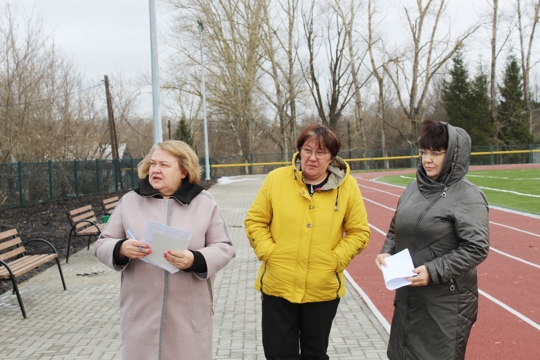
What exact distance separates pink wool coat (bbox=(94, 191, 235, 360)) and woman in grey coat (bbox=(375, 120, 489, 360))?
1.10 metres

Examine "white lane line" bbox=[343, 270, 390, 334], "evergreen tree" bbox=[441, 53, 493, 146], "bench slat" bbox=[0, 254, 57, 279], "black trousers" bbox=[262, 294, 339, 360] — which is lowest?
"white lane line" bbox=[343, 270, 390, 334]

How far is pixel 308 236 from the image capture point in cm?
335

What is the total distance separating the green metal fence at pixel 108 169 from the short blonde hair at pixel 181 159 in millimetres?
15802

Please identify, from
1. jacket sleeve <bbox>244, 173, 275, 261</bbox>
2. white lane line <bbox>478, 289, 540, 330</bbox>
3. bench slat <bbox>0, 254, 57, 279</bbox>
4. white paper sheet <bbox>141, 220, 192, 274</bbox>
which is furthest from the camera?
bench slat <bbox>0, 254, 57, 279</bbox>

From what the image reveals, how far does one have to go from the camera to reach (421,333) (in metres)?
3.07

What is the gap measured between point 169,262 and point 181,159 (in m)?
0.60

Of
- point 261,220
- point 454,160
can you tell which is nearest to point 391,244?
point 454,160

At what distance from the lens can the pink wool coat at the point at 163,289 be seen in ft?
9.86

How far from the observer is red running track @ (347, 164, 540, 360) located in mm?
4922

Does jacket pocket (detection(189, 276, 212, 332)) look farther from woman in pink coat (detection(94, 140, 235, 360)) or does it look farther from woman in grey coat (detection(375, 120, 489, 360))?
woman in grey coat (detection(375, 120, 489, 360))

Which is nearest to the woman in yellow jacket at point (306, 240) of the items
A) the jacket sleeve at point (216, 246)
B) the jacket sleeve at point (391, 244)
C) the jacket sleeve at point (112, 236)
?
the jacket sleeve at point (391, 244)

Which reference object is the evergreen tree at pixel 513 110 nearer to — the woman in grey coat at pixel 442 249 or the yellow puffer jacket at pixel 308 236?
the yellow puffer jacket at pixel 308 236

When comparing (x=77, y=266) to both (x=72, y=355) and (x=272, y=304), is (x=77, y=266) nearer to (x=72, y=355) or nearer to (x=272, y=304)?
(x=72, y=355)

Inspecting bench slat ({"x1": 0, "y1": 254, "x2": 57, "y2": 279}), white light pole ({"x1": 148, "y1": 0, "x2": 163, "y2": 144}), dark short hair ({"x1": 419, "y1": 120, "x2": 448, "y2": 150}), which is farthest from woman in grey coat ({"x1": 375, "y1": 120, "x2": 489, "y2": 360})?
white light pole ({"x1": 148, "y1": 0, "x2": 163, "y2": 144})
